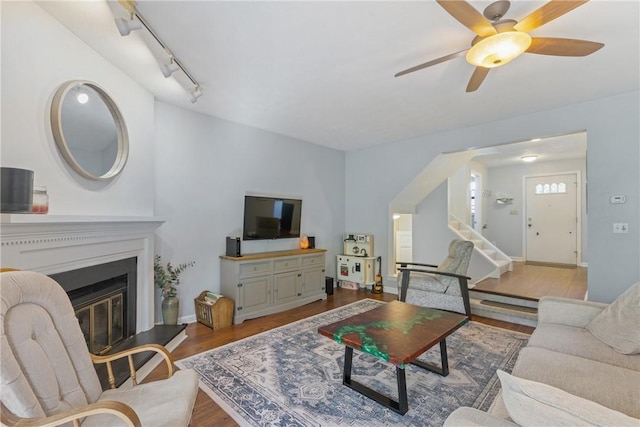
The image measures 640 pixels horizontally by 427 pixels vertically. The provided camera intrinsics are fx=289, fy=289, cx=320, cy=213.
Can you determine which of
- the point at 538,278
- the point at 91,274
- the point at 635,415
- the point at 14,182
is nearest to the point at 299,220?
the point at 91,274

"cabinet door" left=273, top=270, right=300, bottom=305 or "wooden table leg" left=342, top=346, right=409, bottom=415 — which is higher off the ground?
"cabinet door" left=273, top=270, right=300, bottom=305

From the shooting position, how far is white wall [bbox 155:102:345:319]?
3.37 meters

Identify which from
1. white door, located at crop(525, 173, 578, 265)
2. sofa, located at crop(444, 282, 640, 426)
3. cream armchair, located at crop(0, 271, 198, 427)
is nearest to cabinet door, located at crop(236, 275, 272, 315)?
cream armchair, located at crop(0, 271, 198, 427)

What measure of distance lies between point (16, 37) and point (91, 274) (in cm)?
156

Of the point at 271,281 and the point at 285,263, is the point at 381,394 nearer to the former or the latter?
the point at 271,281

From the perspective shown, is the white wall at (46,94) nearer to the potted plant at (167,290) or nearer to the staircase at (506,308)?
the potted plant at (167,290)

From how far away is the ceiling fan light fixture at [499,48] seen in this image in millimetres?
1651

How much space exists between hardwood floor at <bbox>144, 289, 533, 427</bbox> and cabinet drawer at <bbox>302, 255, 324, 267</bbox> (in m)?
0.59

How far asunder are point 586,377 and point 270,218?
11.7ft

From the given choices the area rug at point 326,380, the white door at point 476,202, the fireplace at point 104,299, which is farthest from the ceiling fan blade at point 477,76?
the white door at point 476,202

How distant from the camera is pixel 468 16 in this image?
1547mm

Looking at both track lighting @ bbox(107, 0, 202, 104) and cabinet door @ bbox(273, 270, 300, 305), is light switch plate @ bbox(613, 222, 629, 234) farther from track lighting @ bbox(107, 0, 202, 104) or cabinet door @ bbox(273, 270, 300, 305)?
track lighting @ bbox(107, 0, 202, 104)

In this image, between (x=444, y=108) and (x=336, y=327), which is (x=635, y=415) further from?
(x=444, y=108)

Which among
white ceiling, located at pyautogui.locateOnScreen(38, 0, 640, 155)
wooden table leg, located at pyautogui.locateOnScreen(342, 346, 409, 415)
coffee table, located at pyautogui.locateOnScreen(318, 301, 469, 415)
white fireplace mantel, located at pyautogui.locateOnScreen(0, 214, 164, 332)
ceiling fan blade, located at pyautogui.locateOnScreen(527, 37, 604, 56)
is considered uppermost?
white ceiling, located at pyautogui.locateOnScreen(38, 0, 640, 155)
